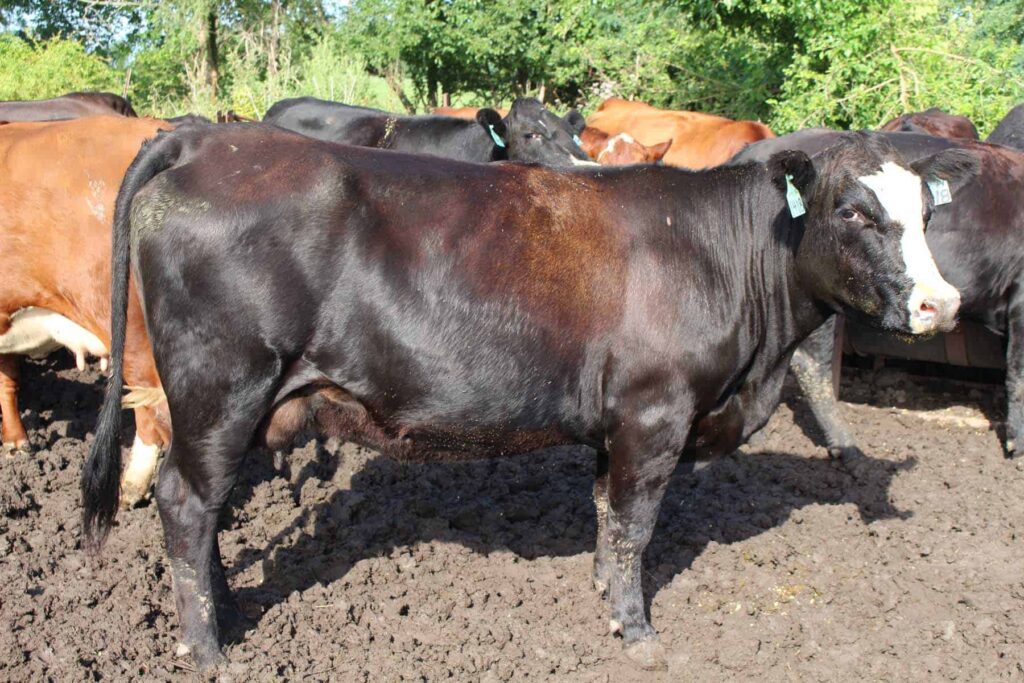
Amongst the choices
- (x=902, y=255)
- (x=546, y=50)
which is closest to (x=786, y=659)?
(x=902, y=255)

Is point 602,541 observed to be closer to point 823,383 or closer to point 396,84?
point 823,383

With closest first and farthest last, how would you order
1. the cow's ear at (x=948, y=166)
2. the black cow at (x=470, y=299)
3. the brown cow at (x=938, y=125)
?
the black cow at (x=470, y=299) → the cow's ear at (x=948, y=166) → the brown cow at (x=938, y=125)

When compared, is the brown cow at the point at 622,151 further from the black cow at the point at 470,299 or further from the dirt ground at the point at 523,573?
the black cow at the point at 470,299

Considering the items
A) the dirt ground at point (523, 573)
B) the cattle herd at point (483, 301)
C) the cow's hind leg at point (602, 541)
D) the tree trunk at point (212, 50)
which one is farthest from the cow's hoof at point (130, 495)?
the tree trunk at point (212, 50)

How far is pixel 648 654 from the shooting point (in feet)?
15.2

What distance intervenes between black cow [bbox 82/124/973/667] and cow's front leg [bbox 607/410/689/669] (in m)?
0.01

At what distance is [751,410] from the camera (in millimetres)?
4816

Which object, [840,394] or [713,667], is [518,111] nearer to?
[840,394]

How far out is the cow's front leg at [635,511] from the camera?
4.46 meters

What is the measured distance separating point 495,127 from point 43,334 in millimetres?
5350

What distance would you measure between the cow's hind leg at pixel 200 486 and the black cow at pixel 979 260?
454 cm

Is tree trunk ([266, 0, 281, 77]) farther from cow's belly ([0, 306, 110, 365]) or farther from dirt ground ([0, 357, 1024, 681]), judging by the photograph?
cow's belly ([0, 306, 110, 365])

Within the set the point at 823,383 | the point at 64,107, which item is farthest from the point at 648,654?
the point at 64,107

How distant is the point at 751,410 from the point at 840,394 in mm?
4495
